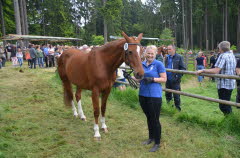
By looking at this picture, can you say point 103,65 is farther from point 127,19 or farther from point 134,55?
point 127,19

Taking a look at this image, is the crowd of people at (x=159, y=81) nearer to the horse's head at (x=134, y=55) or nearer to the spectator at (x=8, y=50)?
the horse's head at (x=134, y=55)

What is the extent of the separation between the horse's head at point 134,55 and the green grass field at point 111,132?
1.42 metres

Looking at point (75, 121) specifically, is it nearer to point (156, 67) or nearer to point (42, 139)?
point (42, 139)

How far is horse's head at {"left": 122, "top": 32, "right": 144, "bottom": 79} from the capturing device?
3352 millimetres

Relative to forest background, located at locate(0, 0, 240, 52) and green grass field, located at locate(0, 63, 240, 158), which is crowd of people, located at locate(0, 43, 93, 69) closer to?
forest background, located at locate(0, 0, 240, 52)

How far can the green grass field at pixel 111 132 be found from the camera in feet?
11.9

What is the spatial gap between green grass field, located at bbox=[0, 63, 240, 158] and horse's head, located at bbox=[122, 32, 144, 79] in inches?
55.8

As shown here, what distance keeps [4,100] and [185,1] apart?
1631 inches

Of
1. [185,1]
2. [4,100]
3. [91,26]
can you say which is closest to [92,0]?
[91,26]

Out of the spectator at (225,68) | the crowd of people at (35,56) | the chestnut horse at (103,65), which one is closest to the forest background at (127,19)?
the crowd of people at (35,56)

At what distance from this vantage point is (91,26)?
59438 mm

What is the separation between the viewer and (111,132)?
4559 mm

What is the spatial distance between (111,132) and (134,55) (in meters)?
1.95

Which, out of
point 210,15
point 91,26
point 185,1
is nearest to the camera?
point 185,1
